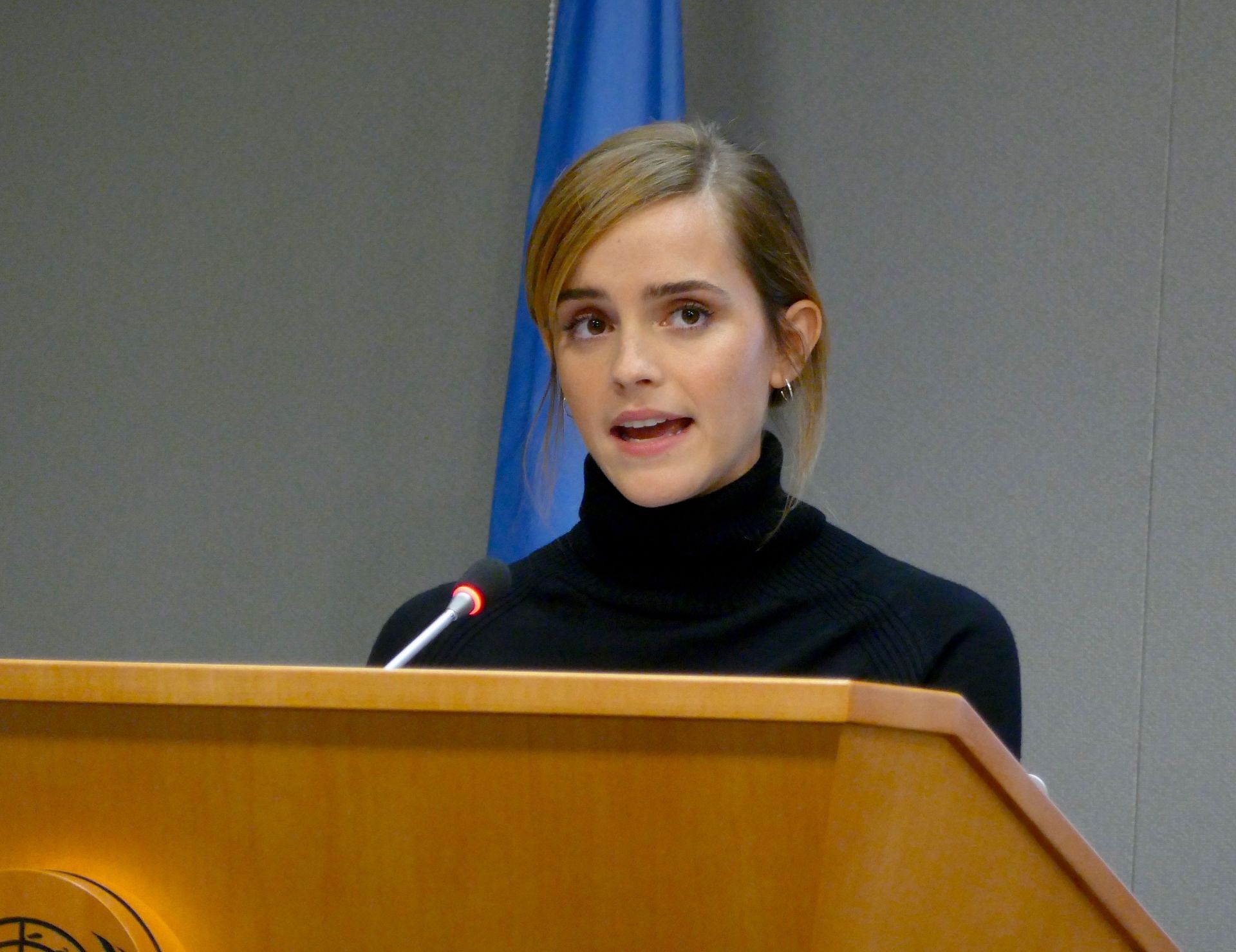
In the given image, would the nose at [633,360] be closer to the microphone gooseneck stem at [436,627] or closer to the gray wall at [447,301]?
the microphone gooseneck stem at [436,627]

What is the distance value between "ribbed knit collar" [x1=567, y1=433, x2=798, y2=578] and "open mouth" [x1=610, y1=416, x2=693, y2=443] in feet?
0.26

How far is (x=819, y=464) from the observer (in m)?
2.48

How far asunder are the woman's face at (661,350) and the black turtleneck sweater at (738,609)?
0.06 m

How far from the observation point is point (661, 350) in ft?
4.12

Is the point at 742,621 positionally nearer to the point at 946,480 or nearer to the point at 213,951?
the point at 213,951

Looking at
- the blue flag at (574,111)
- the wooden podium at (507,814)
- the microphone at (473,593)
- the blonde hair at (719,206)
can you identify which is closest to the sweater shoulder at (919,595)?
the blonde hair at (719,206)

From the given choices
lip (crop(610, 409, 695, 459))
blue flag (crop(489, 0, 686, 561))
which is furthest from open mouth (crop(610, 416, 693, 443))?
blue flag (crop(489, 0, 686, 561))

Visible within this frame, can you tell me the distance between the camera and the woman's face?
1253 millimetres

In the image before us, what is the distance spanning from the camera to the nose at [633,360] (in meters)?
1.23

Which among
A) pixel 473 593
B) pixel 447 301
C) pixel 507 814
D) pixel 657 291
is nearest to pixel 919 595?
pixel 657 291

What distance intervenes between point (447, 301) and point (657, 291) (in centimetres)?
152

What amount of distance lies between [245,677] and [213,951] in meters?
0.14

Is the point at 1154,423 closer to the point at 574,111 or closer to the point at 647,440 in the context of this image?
the point at 574,111

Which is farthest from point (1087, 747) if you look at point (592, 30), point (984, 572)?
point (592, 30)
